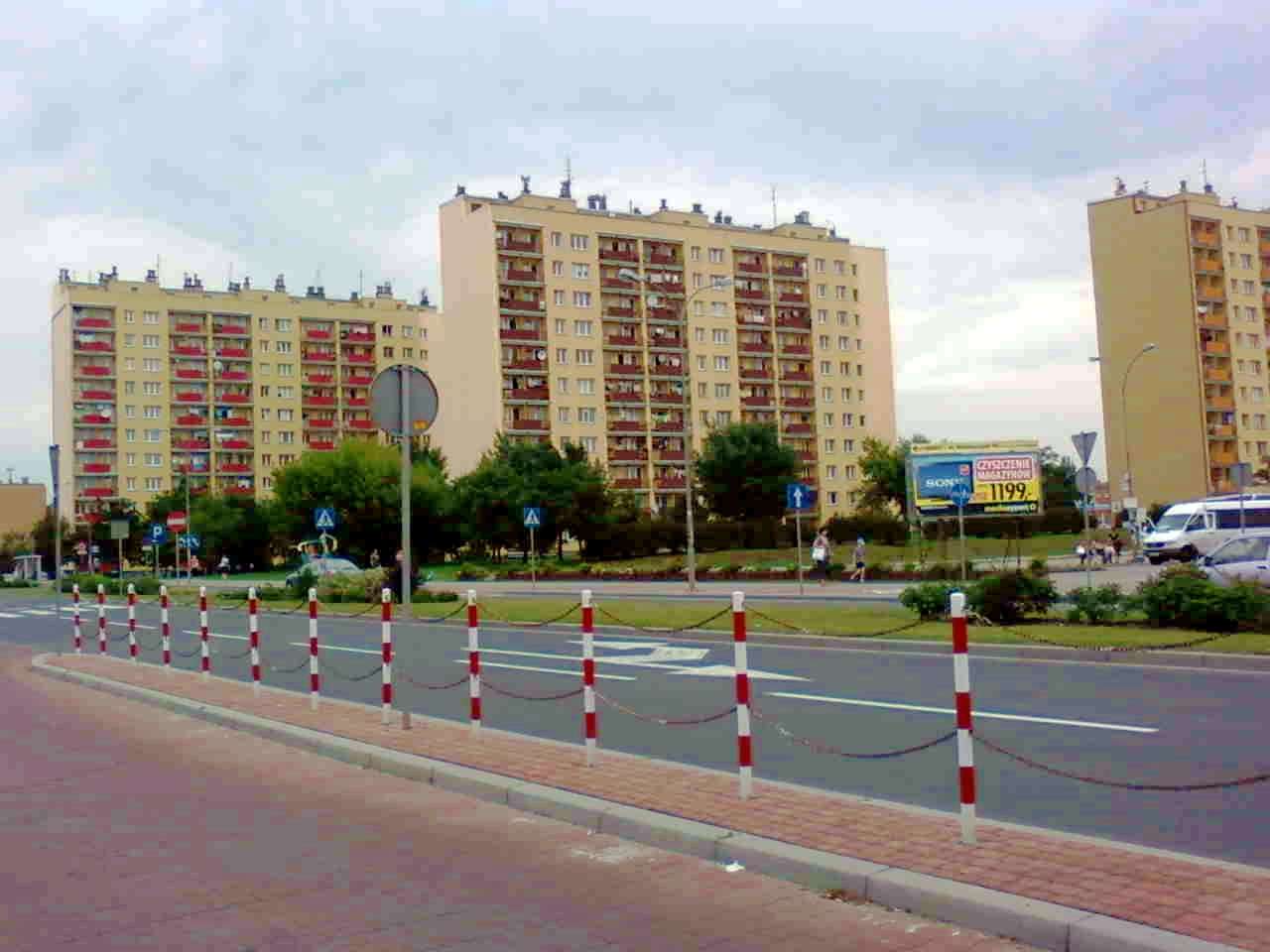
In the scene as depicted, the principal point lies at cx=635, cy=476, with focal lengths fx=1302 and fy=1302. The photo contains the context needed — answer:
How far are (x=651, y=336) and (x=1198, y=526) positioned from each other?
6150 centimetres

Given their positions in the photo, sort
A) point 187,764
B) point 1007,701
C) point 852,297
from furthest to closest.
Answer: point 852,297
point 1007,701
point 187,764

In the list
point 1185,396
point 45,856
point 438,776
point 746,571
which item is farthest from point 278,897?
point 1185,396

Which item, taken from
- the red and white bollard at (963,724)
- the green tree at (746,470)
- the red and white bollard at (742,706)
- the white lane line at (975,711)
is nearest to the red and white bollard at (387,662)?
the white lane line at (975,711)

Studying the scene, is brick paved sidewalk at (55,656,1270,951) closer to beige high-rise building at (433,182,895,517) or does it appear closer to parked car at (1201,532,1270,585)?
parked car at (1201,532,1270,585)

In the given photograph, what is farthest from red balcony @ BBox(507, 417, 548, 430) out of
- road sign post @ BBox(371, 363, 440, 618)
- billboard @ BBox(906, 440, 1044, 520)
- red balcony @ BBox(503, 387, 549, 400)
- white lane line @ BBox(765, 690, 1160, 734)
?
white lane line @ BBox(765, 690, 1160, 734)

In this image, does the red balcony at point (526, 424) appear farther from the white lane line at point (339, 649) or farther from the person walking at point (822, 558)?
the white lane line at point (339, 649)

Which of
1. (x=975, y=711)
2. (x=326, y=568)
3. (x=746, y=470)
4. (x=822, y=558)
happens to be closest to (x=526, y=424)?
(x=746, y=470)

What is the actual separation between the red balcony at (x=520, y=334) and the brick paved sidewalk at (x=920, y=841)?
289 ft

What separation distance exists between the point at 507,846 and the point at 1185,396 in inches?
3973

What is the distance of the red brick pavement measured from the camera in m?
5.26

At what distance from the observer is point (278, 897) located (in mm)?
5988

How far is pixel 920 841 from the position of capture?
20.4 feet

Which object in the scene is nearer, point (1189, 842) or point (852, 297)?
point (1189, 842)

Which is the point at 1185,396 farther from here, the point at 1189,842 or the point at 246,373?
the point at 1189,842
